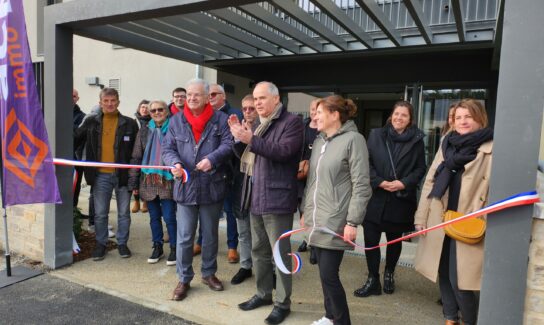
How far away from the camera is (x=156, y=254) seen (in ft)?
14.6

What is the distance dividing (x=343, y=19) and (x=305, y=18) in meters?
0.41

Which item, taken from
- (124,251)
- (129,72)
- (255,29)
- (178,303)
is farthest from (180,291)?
(129,72)

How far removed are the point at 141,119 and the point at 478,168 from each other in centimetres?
369

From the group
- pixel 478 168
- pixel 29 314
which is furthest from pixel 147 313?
pixel 478 168

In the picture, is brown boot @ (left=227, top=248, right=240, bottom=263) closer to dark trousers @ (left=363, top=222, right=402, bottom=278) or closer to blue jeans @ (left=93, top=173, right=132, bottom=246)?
blue jeans @ (left=93, top=173, right=132, bottom=246)

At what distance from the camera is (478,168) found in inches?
104

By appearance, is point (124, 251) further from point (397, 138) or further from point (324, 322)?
point (397, 138)

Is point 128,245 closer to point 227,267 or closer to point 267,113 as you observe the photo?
point 227,267

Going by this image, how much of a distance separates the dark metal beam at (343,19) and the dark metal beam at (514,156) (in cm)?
190

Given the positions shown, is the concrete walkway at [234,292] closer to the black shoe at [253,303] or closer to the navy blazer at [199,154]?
the black shoe at [253,303]

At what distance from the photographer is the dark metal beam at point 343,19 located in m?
3.79

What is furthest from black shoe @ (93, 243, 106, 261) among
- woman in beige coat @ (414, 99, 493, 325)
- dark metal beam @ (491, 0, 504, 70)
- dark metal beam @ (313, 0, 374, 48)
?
dark metal beam @ (491, 0, 504, 70)

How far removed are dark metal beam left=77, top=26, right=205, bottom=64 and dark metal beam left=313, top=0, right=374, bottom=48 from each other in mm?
2441

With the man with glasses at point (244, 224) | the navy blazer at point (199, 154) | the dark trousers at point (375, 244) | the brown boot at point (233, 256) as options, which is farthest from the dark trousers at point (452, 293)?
the brown boot at point (233, 256)
